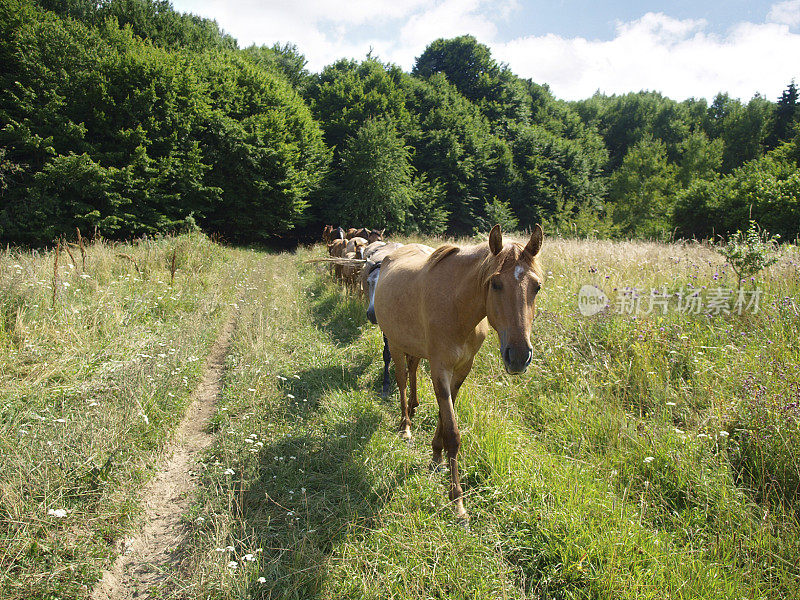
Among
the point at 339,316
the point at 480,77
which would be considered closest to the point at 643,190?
the point at 480,77

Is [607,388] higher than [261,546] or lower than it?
higher

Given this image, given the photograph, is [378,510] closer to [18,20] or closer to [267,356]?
[267,356]

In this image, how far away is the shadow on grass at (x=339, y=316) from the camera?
744cm

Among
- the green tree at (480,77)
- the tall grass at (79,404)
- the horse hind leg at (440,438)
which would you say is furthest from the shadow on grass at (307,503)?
the green tree at (480,77)

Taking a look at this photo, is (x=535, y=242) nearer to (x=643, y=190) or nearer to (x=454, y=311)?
(x=454, y=311)

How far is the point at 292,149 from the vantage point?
27.0m

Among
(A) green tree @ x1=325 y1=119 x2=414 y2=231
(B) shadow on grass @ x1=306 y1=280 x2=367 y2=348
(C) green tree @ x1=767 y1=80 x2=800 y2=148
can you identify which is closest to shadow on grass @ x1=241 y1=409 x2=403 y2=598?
(B) shadow on grass @ x1=306 y1=280 x2=367 y2=348

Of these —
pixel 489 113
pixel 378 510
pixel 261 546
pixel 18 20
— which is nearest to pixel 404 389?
pixel 378 510

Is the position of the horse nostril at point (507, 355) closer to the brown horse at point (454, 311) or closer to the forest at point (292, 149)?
the brown horse at point (454, 311)

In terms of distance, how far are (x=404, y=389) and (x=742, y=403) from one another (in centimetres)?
337

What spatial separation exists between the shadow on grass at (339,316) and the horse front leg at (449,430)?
3.86 metres

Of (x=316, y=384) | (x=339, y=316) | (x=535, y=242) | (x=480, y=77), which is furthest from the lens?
(x=480, y=77)

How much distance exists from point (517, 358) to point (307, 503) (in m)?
2.10

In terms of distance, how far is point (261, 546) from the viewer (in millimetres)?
2740
